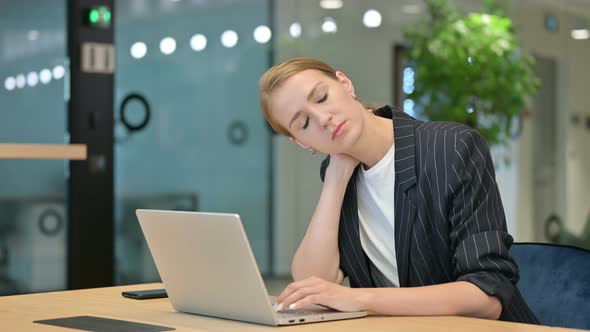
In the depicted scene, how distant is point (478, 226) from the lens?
1938 mm

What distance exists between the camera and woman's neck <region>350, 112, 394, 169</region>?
6.88ft

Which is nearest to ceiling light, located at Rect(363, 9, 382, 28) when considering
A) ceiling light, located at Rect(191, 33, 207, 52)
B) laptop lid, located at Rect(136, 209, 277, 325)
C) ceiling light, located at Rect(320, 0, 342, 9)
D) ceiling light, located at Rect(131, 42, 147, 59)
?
ceiling light, located at Rect(320, 0, 342, 9)

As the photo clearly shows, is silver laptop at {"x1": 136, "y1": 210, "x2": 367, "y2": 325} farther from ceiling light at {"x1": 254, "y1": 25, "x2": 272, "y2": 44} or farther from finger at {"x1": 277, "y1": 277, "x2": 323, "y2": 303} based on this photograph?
ceiling light at {"x1": 254, "y1": 25, "x2": 272, "y2": 44}

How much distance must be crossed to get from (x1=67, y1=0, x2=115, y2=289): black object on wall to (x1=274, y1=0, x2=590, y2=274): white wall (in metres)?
1.18

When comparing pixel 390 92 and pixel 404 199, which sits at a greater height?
pixel 390 92

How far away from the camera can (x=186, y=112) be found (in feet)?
17.7

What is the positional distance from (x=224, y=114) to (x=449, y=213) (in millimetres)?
3647

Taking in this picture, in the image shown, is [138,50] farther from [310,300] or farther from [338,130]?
[310,300]

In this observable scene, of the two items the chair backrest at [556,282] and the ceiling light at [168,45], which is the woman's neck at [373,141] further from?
the ceiling light at [168,45]

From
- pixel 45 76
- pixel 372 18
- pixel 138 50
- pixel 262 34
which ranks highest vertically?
pixel 372 18

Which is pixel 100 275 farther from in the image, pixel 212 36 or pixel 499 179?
pixel 499 179

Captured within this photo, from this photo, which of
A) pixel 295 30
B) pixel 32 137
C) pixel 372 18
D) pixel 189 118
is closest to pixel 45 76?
pixel 32 137

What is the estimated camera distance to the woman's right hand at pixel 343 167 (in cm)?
214

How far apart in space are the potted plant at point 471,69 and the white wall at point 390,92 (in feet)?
0.56
